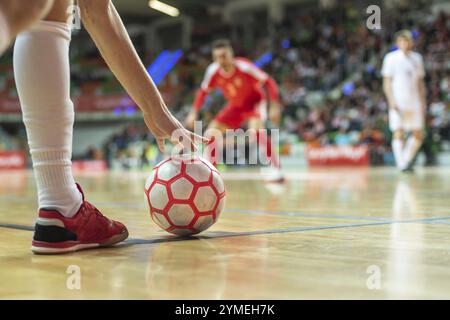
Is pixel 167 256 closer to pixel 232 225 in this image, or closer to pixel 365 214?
pixel 232 225

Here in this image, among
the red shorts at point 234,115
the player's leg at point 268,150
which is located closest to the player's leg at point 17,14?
the player's leg at point 268,150

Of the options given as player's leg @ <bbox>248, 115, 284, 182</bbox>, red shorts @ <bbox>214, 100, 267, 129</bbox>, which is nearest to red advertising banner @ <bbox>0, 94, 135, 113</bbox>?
red shorts @ <bbox>214, 100, 267, 129</bbox>

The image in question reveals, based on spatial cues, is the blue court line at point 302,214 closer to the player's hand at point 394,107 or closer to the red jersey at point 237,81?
the red jersey at point 237,81

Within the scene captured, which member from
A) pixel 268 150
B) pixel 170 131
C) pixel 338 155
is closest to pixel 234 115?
pixel 268 150

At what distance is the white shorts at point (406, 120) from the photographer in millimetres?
9320

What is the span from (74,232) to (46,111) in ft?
1.09

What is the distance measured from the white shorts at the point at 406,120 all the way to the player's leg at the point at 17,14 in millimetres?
8571

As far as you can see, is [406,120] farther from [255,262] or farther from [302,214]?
[255,262]

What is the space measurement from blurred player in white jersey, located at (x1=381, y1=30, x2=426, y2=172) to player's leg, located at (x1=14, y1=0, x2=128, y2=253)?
766cm

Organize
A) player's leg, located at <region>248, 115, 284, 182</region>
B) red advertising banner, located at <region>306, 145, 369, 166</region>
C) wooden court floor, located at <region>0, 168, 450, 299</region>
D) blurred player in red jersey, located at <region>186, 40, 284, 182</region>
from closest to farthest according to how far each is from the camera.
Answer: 1. wooden court floor, located at <region>0, 168, 450, 299</region>
2. player's leg, located at <region>248, 115, 284, 182</region>
3. blurred player in red jersey, located at <region>186, 40, 284, 182</region>
4. red advertising banner, located at <region>306, 145, 369, 166</region>

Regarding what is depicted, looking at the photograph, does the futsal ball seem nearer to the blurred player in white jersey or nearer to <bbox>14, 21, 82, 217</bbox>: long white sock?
<bbox>14, 21, 82, 217</bbox>: long white sock

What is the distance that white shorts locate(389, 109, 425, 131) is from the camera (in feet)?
30.6

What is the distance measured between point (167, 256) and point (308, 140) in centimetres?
1472
